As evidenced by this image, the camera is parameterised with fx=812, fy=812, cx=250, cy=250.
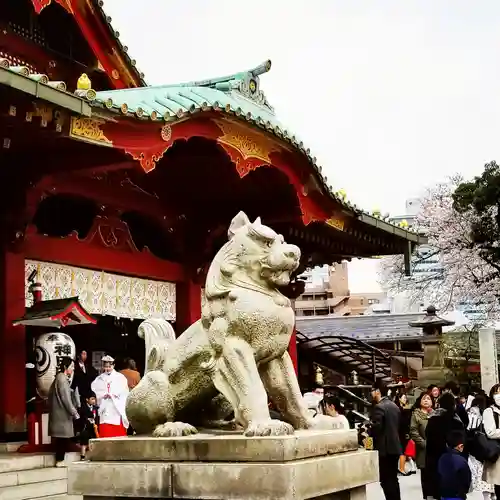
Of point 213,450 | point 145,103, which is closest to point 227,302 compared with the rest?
point 213,450

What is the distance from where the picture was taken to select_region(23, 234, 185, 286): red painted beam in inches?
427

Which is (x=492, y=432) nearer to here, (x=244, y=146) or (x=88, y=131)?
(x=244, y=146)

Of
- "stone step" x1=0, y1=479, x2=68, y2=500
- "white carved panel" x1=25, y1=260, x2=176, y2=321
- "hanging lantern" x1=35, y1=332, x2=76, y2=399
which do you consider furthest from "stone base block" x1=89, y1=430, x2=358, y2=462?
"white carved panel" x1=25, y1=260, x2=176, y2=321

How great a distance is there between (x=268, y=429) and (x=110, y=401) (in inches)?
230

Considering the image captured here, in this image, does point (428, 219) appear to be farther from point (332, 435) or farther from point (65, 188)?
point (332, 435)

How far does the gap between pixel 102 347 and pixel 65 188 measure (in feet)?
13.3

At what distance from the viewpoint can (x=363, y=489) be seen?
4.88 meters

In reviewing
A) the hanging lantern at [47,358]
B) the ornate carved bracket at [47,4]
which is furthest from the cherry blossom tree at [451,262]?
the hanging lantern at [47,358]

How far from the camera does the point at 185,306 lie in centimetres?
1364

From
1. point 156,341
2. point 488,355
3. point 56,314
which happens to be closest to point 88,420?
point 56,314

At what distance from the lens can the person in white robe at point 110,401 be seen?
9773mm

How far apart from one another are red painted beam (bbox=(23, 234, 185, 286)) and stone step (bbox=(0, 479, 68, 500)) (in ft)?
10.1

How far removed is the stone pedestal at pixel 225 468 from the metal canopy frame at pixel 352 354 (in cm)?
1836

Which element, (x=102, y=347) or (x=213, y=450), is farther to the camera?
(x=102, y=347)
